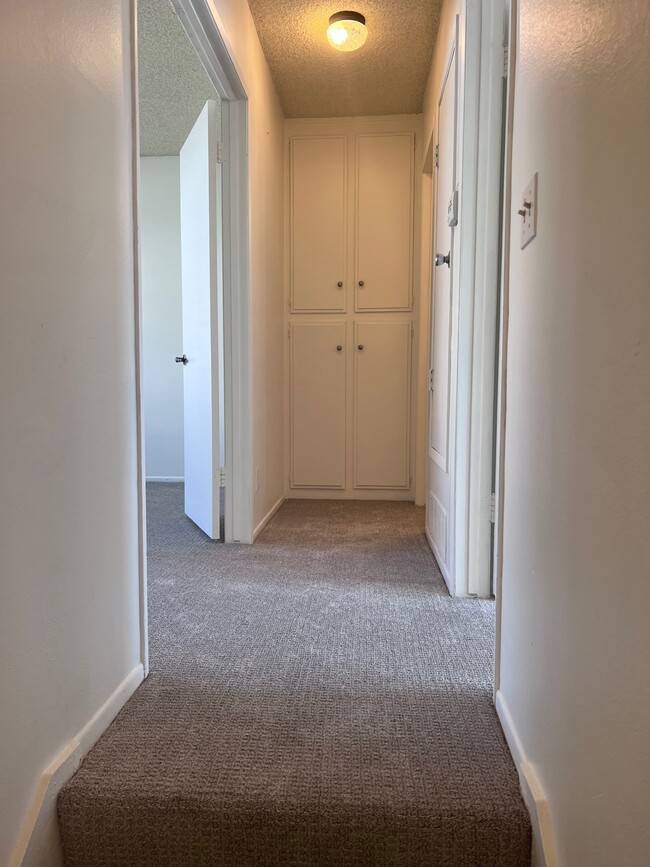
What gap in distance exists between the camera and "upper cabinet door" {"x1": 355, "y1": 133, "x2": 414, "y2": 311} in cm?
351

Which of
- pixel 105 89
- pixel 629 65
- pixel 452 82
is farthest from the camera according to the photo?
pixel 452 82

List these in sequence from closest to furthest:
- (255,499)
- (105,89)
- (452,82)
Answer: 1. (105,89)
2. (452,82)
3. (255,499)

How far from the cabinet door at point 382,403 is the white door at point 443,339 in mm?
917

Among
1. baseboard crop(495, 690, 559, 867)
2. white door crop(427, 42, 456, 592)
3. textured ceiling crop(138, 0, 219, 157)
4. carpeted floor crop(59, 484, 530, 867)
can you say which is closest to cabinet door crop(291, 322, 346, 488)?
white door crop(427, 42, 456, 592)

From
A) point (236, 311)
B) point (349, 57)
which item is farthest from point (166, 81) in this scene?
point (236, 311)

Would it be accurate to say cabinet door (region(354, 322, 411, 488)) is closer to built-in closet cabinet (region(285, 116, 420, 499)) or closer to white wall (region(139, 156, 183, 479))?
built-in closet cabinet (region(285, 116, 420, 499))

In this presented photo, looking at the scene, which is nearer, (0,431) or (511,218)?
(0,431)

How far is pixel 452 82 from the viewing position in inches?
81.7

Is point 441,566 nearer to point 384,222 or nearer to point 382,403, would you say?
point 382,403

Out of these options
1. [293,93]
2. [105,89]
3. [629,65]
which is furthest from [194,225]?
[629,65]

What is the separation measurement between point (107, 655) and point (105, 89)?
1.16 m

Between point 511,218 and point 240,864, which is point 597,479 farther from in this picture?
point 240,864

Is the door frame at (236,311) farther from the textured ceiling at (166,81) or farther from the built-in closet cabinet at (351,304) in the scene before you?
the built-in closet cabinet at (351,304)

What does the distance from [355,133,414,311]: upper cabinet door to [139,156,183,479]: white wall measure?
56.2 inches
